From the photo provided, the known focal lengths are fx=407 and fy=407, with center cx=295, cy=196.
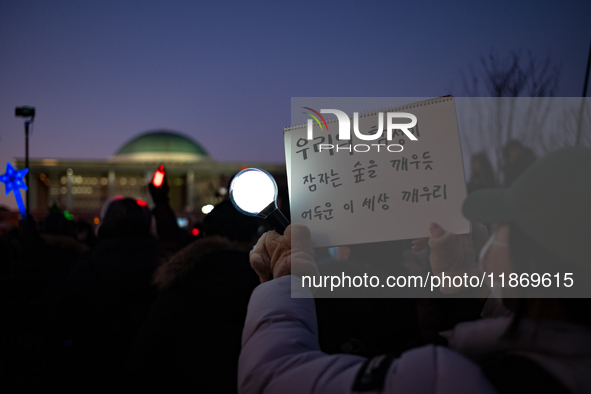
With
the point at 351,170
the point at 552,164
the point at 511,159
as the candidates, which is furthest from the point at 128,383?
the point at 511,159

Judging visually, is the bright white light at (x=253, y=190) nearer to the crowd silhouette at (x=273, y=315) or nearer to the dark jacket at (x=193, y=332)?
the crowd silhouette at (x=273, y=315)

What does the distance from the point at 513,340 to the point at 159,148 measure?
249 feet

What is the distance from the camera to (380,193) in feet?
4.90

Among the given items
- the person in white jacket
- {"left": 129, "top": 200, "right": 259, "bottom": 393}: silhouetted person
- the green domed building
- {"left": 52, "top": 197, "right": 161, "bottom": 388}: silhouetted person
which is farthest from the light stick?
the green domed building

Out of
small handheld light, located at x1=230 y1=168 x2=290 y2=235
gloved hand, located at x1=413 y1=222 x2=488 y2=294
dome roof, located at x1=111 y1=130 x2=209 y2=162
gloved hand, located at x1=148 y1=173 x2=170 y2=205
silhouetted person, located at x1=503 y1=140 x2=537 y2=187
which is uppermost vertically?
dome roof, located at x1=111 y1=130 x2=209 y2=162

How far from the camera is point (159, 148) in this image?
72125 mm

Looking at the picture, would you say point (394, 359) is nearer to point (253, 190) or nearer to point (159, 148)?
point (253, 190)

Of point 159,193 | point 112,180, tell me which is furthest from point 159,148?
point 159,193

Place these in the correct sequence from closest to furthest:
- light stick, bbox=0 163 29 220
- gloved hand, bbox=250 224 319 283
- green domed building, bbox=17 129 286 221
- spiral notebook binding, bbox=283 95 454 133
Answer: gloved hand, bbox=250 224 319 283 < spiral notebook binding, bbox=283 95 454 133 < light stick, bbox=0 163 29 220 < green domed building, bbox=17 129 286 221

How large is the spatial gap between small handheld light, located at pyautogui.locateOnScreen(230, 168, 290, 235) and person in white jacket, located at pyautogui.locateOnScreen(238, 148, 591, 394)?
0.43 meters

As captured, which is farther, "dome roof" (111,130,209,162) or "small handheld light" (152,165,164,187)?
"dome roof" (111,130,209,162)

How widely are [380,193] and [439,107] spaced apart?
371 millimetres

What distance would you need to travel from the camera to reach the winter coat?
81 centimetres

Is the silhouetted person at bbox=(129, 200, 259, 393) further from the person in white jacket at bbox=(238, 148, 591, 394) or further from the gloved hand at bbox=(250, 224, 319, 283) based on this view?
the person in white jacket at bbox=(238, 148, 591, 394)
